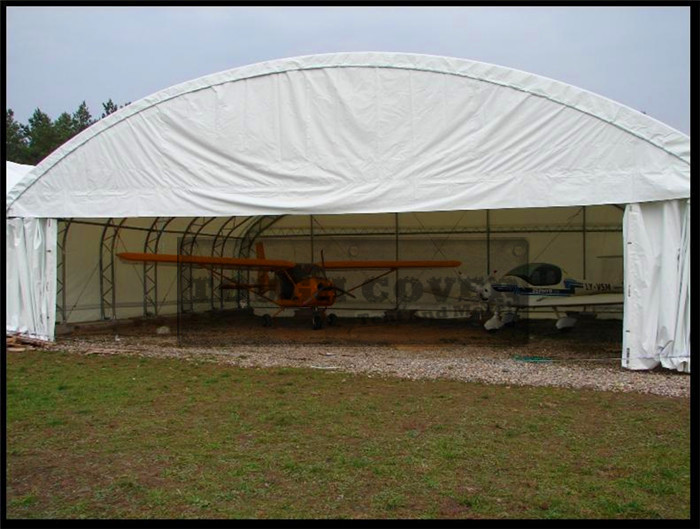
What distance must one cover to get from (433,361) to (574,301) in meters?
4.91

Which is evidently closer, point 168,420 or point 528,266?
point 168,420

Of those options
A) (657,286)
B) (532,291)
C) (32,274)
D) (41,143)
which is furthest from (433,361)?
(41,143)

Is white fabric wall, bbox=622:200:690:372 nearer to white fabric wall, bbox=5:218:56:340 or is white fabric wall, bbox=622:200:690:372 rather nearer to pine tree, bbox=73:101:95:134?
white fabric wall, bbox=5:218:56:340

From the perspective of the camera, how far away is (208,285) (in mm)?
20906

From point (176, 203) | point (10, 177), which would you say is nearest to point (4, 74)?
point (176, 203)

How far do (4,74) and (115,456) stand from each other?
12.2ft

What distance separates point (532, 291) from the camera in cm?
1631

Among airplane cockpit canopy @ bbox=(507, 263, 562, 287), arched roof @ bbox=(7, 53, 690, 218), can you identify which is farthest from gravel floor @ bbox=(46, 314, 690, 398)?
arched roof @ bbox=(7, 53, 690, 218)

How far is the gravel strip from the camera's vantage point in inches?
360

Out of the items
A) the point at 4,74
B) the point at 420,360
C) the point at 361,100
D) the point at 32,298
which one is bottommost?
the point at 420,360

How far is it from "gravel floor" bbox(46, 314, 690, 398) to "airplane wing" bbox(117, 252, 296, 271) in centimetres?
173

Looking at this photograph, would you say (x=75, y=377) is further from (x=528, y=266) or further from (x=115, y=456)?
(x=528, y=266)

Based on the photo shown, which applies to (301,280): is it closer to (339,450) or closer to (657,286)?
(657,286)

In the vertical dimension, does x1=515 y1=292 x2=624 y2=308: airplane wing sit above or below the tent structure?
below
